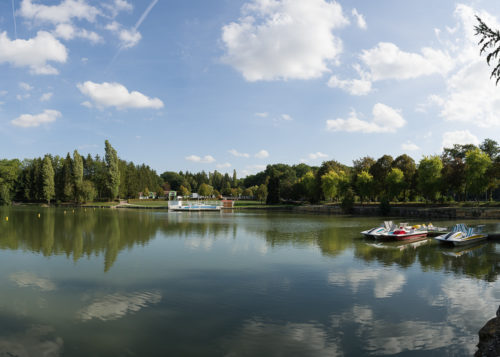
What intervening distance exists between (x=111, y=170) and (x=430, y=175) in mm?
77115

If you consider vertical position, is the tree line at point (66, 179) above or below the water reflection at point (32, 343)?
above

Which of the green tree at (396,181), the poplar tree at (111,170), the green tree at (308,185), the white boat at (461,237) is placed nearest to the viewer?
the white boat at (461,237)

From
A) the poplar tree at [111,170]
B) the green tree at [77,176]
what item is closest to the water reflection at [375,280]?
the poplar tree at [111,170]

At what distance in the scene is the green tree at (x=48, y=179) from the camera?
301 feet

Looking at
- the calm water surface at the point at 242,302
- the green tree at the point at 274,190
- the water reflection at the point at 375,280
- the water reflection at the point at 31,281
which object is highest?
the green tree at the point at 274,190

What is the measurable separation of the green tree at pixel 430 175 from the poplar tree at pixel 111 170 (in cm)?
7470

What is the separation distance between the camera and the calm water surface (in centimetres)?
812

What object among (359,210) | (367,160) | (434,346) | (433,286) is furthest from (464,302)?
(367,160)

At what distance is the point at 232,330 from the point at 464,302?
322 inches

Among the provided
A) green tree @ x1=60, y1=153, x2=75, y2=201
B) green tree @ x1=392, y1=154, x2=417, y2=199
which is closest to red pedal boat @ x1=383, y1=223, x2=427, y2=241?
green tree @ x1=392, y1=154, x2=417, y2=199

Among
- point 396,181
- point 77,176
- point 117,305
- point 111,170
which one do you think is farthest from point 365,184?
point 77,176

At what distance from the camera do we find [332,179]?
3145 inches

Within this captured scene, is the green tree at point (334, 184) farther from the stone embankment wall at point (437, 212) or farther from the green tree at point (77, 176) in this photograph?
the green tree at point (77, 176)

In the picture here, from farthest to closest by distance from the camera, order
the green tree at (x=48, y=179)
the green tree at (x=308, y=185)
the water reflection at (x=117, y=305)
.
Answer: the green tree at (x=48, y=179), the green tree at (x=308, y=185), the water reflection at (x=117, y=305)
